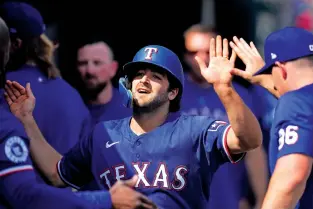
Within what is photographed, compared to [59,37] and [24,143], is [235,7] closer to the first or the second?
[59,37]

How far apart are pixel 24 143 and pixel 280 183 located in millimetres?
1368

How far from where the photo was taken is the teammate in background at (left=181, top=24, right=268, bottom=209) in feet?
25.2

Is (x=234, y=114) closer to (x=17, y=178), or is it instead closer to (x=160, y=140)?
(x=160, y=140)

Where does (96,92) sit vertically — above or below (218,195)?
above

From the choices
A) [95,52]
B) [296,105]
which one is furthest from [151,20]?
[296,105]

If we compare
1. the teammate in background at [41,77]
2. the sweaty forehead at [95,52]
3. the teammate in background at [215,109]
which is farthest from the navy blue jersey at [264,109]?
the teammate in background at [41,77]

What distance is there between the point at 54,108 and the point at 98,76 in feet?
5.78

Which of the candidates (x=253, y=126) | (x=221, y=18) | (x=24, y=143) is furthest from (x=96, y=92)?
(x=24, y=143)

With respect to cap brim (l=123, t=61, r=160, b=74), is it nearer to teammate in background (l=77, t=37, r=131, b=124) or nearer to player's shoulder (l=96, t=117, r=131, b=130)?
player's shoulder (l=96, t=117, r=131, b=130)

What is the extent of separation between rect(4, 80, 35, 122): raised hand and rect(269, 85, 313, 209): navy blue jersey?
1523mm

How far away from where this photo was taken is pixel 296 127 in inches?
214

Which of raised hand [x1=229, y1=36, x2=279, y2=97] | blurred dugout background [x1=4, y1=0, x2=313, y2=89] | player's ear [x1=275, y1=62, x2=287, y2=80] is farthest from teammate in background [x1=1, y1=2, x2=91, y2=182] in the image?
blurred dugout background [x1=4, y1=0, x2=313, y2=89]

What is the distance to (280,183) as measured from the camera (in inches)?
211

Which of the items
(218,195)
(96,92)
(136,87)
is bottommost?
(218,195)
